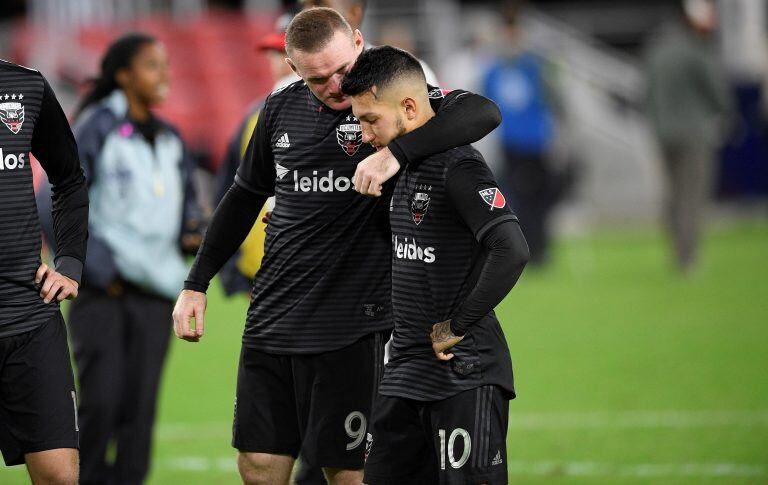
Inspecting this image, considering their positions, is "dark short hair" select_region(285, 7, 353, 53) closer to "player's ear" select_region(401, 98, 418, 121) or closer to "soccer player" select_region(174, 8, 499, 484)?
"soccer player" select_region(174, 8, 499, 484)

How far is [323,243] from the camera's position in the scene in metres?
5.59

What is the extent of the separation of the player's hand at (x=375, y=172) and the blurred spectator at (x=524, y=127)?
11880mm

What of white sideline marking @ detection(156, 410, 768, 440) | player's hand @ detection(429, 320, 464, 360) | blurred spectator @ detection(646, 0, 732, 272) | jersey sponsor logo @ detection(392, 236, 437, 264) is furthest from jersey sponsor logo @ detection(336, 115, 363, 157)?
blurred spectator @ detection(646, 0, 732, 272)

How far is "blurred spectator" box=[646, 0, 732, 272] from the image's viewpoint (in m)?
17.0

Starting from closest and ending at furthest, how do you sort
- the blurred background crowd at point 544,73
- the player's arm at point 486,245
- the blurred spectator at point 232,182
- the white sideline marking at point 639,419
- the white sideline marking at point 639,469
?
the player's arm at point 486,245 < the blurred spectator at point 232,182 < the white sideline marking at point 639,469 < the white sideline marking at point 639,419 < the blurred background crowd at point 544,73

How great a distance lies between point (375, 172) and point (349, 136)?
56 centimetres

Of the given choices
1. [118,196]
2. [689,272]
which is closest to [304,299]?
[118,196]

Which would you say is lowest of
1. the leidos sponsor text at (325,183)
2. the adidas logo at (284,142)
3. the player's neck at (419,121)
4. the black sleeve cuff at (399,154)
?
the leidos sponsor text at (325,183)

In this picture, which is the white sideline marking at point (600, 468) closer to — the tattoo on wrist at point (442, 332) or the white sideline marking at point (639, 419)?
the white sideline marking at point (639, 419)

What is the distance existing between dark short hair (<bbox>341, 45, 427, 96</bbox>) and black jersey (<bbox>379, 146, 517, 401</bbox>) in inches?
12.3

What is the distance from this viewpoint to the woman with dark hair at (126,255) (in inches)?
288

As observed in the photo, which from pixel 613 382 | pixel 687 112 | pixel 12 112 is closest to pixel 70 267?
pixel 12 112

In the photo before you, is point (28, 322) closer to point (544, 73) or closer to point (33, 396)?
point (33, 396)

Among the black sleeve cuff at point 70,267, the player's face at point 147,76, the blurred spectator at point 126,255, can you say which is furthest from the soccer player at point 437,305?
the player's face at point 147,76
